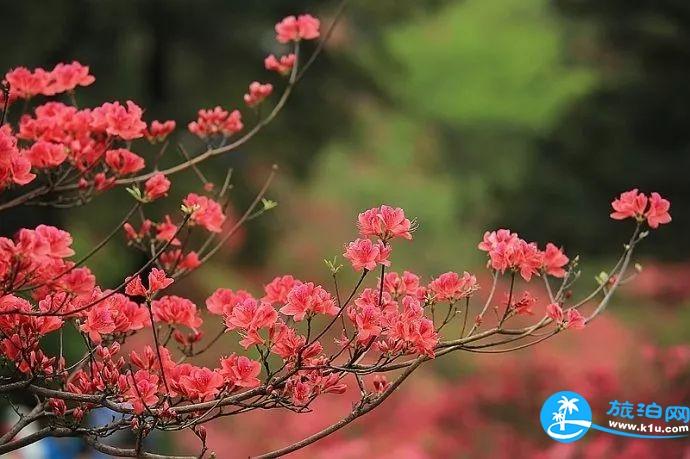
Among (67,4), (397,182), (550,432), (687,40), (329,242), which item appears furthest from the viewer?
(397,182)

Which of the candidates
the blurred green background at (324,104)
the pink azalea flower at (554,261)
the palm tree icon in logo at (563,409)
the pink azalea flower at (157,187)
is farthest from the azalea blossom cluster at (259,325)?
the blurred green background at (324,104)

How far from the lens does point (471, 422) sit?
398 centimetres

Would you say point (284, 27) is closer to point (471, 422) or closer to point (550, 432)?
point (550, 432)

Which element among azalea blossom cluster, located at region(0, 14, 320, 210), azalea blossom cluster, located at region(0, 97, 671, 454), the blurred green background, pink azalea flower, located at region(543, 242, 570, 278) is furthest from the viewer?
the blurred green background

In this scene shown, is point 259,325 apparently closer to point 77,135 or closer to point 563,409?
point 77,135

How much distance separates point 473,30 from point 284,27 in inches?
338

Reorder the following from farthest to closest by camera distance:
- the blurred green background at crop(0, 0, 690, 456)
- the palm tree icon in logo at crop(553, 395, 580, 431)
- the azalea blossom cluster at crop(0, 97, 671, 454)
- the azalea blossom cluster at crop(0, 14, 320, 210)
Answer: the blurred green background at crop(0, 0, 690, 456)
the palm tree icon in logo at crop(553, 395, 580, 431)
the azalea blossom cluster at crop(0, 14, 320, 210)
the azalea blossom cluster at crop(0, 97, 671, 454)

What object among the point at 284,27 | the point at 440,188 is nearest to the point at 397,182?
the point at 440,188

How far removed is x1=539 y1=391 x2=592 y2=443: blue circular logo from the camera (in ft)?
9.29

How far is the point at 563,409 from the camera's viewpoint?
283 centimetres

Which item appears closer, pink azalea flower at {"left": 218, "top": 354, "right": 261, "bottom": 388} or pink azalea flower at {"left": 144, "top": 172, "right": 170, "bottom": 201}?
pink azalea flower at {"left": 218, "top": 354, "right": 261, "bottom": 388}

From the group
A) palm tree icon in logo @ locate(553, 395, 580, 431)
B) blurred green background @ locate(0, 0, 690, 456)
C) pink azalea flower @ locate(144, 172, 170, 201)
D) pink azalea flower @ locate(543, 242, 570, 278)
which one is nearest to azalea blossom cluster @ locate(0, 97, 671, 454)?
pink azalea flower @ locate(543, 242, 570, 278)

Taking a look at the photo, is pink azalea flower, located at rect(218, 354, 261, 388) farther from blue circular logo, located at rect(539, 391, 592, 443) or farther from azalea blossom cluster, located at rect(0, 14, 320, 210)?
blue circular logo, located at rect(539, 391, 592, 443)

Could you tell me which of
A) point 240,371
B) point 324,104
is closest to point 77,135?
point 240,371
